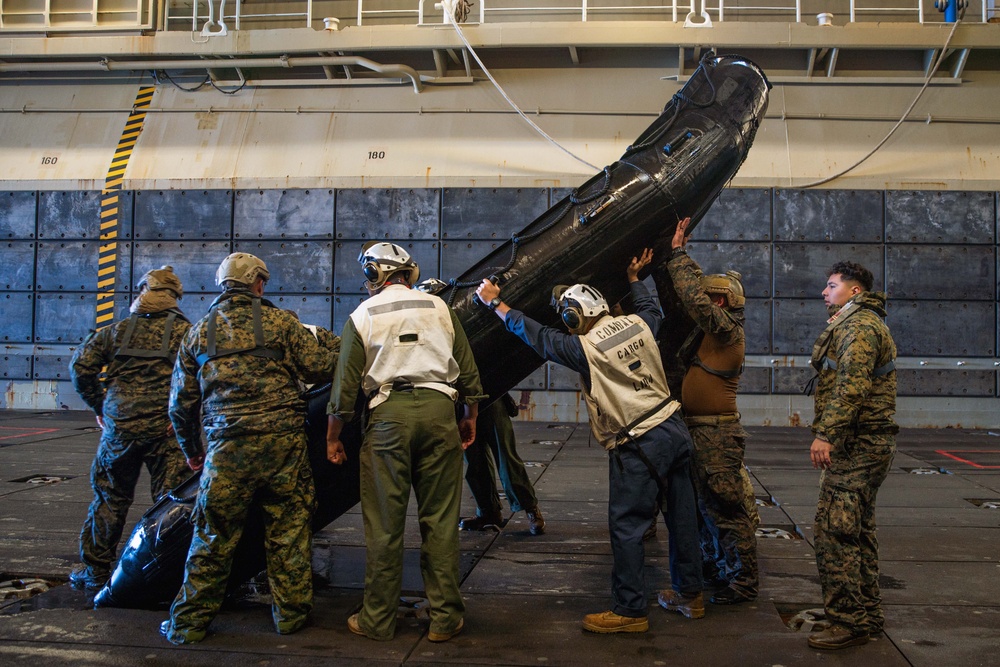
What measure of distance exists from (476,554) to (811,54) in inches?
340

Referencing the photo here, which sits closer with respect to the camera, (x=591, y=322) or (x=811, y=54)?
(x=591, y=322)

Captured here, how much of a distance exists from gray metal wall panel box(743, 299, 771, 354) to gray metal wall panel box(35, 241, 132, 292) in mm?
8573

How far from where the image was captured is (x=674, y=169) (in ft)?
14.4

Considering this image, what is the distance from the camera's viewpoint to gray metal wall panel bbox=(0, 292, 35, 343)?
451 inches

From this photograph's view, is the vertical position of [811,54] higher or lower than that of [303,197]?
higher

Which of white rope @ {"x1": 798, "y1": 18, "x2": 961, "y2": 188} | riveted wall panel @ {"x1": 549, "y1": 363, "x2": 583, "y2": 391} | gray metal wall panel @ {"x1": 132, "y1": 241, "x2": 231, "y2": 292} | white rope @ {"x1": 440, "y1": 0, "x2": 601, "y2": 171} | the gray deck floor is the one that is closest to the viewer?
the gray deck floor

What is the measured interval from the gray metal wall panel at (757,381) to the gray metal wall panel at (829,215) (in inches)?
70.5

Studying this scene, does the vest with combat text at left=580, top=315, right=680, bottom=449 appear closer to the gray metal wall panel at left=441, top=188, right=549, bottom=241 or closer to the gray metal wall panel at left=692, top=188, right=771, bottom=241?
the gray metal wall panel at left=441, top=188, right=549, bottom=241

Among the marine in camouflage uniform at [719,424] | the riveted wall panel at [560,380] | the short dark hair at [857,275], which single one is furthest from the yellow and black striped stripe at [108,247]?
the short dark hair at [857,275]

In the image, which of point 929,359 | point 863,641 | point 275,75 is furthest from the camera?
point 275,75

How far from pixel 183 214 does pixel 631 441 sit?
9351 mm

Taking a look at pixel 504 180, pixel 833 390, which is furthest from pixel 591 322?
pixel 504 180

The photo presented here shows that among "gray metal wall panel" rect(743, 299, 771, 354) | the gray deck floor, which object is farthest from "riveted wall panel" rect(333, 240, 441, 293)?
the gray deck floor

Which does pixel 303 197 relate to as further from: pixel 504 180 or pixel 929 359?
pixel 929 359
